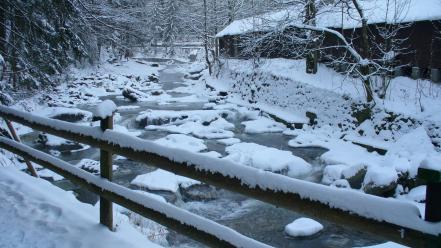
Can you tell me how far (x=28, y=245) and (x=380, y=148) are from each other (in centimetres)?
1285

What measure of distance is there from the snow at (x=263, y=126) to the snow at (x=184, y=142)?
3.41m

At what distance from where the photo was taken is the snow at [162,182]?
1079 cm

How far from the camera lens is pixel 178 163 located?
2984 millimetres

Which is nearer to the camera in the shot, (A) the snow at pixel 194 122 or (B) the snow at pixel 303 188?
(B) the snow at pixel 303 188

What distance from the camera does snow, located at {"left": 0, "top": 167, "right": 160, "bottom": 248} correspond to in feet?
12.1

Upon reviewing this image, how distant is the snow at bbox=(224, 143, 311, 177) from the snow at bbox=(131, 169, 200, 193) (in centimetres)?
202

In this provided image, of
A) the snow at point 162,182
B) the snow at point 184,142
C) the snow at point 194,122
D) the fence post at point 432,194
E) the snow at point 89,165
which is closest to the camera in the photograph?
the fence post at point 432,194

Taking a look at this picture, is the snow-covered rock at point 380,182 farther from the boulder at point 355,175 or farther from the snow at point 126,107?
the snow at point 126,107

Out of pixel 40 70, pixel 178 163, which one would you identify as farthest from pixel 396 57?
pixel 178 163

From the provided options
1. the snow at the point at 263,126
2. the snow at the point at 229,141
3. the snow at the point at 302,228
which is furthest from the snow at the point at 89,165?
the snow at the point at 263,126

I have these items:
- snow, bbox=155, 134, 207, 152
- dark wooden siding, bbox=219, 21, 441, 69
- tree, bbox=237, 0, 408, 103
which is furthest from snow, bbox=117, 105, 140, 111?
dark wooden siding, bbox=219, 21, 441, 69

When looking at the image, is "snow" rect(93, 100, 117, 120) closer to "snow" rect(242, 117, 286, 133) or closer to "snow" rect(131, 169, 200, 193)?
"snow" rect(131, 169, 200, 193)

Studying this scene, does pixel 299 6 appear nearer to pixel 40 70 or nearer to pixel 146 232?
pixel 40 70

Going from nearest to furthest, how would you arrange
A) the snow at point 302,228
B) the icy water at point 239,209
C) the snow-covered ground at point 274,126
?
the icy water at point 239,209 → the snow at point 302,228 → the snow-covered ground at point 274,126
